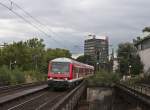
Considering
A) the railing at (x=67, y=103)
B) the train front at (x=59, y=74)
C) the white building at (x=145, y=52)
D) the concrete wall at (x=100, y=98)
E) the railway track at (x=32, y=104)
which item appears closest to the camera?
the railing at (x=67, y=103)

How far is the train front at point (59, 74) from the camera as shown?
39281mm

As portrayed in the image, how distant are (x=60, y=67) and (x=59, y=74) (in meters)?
0.95

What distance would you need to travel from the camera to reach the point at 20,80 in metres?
56.2

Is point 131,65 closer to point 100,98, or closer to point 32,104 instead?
point 100,98

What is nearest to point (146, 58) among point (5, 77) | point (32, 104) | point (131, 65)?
point (131, 65)

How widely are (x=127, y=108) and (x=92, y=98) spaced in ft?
18.5

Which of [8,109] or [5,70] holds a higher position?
[5,70]

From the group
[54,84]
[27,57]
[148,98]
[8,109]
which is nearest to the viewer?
[8,109]

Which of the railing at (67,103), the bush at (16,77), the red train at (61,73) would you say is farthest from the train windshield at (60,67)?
the railing at (67,103)

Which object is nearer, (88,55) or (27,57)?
(27,57)

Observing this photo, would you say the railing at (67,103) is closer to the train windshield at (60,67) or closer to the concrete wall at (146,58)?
the train windshield at (60,67)

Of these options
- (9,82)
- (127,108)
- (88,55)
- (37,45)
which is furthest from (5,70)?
(88,55)

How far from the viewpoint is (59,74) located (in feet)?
131

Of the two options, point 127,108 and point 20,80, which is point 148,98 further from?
point 20,80
